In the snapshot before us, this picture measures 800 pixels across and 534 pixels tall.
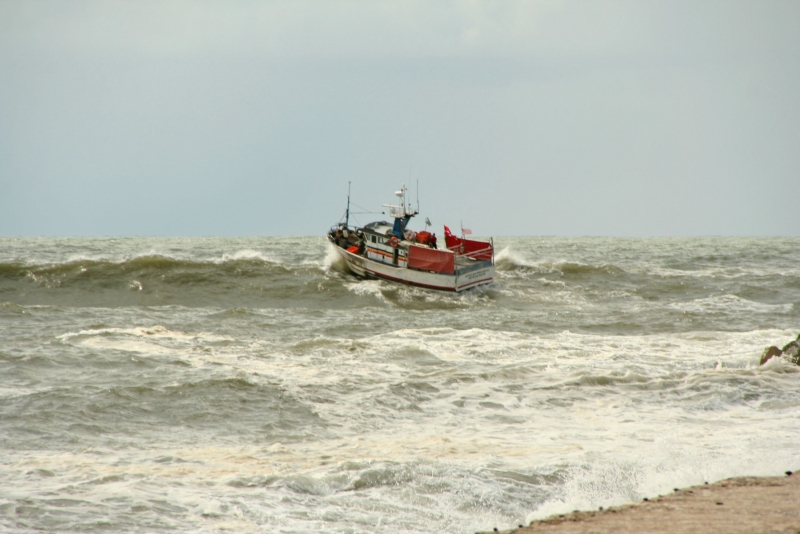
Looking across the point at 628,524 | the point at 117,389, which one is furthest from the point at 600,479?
the point at 117,389

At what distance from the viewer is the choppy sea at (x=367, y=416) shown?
19.7 feet

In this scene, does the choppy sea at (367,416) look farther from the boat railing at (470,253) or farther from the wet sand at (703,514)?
the boat railing at (470,253)

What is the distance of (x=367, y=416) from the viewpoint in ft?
30.7

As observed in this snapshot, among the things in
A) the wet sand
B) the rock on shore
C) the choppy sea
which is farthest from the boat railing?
the wet sand

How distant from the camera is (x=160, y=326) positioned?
57.7 ft

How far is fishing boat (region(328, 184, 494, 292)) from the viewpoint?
29.3m

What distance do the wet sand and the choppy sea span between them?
0.27 metres

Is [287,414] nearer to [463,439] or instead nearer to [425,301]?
[463,439]

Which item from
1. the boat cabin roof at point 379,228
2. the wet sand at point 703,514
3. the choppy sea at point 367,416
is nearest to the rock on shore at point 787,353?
the choppy sea at point 367,416

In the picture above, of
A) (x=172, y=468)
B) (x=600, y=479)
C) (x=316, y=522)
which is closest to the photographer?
(x=316, y=522)

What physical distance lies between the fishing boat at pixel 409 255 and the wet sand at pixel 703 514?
2319cm

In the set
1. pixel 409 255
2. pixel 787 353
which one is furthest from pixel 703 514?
pixel 409 255

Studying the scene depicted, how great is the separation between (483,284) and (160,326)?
1673 centimetres

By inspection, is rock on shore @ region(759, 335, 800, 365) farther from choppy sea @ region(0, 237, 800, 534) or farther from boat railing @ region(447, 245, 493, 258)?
boat railing @ region(447, 245, 493, 258)
